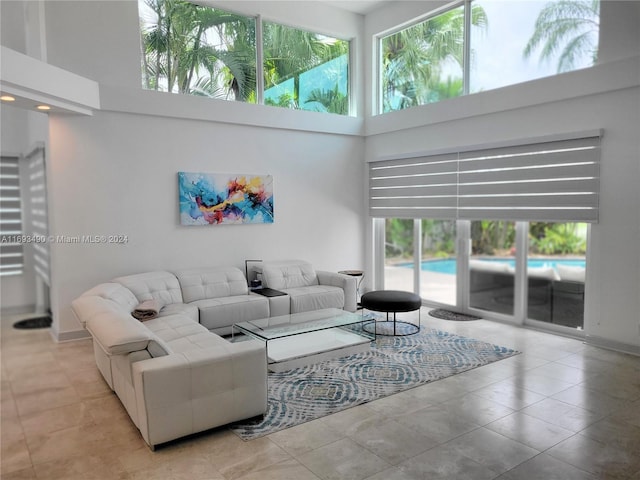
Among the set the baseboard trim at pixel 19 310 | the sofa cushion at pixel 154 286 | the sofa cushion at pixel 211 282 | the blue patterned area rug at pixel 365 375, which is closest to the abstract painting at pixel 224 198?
the sofa cushion at pixel 211 282

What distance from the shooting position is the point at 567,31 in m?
5.44

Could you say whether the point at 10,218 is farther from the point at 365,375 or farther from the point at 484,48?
the point at 484,48

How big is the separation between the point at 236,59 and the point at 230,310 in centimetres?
373

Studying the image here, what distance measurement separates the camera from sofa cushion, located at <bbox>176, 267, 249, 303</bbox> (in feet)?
19.1

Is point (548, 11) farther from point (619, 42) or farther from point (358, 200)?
point (358, 200)

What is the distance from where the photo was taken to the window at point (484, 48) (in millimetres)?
5406

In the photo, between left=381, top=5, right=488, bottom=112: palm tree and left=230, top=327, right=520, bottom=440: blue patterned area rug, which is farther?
left=381, top=5, right=488, bottom=112: palm tree

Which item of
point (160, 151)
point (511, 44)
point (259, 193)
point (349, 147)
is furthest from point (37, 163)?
point (511, 44)

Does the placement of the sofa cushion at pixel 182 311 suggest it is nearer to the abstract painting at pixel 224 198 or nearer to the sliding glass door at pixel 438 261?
the abstract painting at pixel 224 198

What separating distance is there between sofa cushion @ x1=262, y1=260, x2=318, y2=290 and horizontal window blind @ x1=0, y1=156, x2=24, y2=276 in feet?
12.9

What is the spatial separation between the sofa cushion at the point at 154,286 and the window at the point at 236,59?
2499mm

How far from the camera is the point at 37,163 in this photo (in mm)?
6379

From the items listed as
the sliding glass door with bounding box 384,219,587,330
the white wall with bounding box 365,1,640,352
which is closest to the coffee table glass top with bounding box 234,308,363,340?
the sliding glass door with bounding box 384,219,587,330

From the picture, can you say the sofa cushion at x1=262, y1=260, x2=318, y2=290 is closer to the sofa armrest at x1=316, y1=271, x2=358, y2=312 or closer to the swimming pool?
the sofa armrest at x1=316, y1=271, x2=358, y2=312
